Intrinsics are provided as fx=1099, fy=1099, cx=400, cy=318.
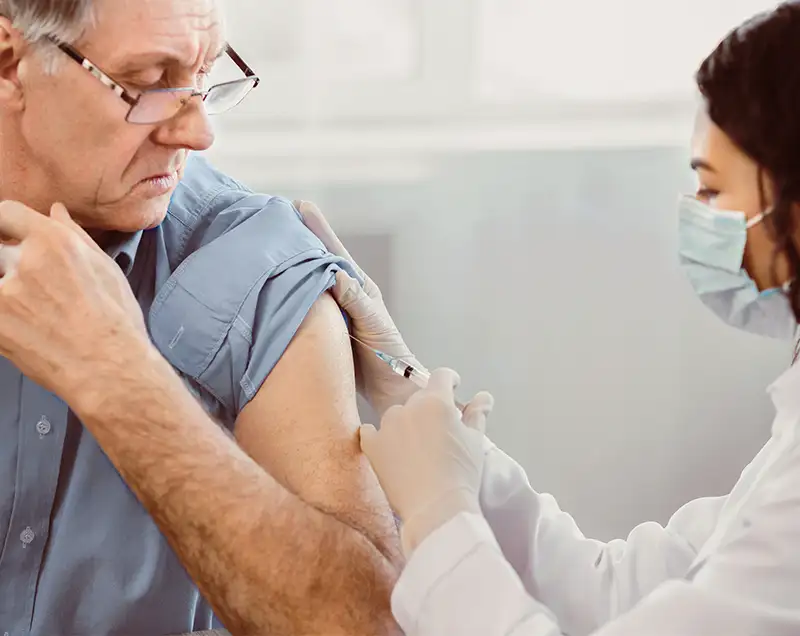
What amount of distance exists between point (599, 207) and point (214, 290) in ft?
4.59

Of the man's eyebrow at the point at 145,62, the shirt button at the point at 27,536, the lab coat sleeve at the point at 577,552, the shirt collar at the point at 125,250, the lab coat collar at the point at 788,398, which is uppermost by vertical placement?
the man's eyebrow at the point at 145,62

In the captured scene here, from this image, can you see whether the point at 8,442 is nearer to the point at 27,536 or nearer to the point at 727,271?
the point at 27,536

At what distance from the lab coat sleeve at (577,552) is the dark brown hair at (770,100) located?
0.45 m

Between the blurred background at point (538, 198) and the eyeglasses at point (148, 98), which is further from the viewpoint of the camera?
the blurred background at point (538, 198)

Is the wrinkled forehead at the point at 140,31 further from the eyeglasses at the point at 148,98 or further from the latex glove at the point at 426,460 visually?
the latex glove at the point at 426,460

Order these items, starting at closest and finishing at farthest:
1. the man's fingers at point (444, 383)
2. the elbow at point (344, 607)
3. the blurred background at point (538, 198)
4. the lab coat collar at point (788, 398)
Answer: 1. the lab coat collar at point (788, 398)
2. the elbow at point (344, 607)
3. the man's fingers at point (444, 383)
4. the blurred background at point (538, 198)

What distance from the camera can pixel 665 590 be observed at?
44.5 inches

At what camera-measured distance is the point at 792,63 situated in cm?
114

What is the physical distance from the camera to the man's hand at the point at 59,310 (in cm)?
138

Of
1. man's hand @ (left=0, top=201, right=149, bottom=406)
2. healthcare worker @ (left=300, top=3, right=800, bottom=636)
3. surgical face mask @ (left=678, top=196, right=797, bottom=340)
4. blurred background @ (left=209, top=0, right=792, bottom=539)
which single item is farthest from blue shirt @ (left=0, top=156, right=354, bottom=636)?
blurred background @ (left=209, top=0, right=792, bottom=539)

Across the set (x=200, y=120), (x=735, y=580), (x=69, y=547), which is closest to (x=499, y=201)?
(x=200, y=120)

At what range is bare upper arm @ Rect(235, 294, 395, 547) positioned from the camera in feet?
4.62

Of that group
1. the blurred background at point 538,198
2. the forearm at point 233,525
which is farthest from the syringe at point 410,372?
the blurred background at point 538,198

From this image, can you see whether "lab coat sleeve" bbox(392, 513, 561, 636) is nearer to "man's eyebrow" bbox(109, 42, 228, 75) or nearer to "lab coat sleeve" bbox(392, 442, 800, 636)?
"lab coat sleeve" bbox(392, 442, 800, 636)
